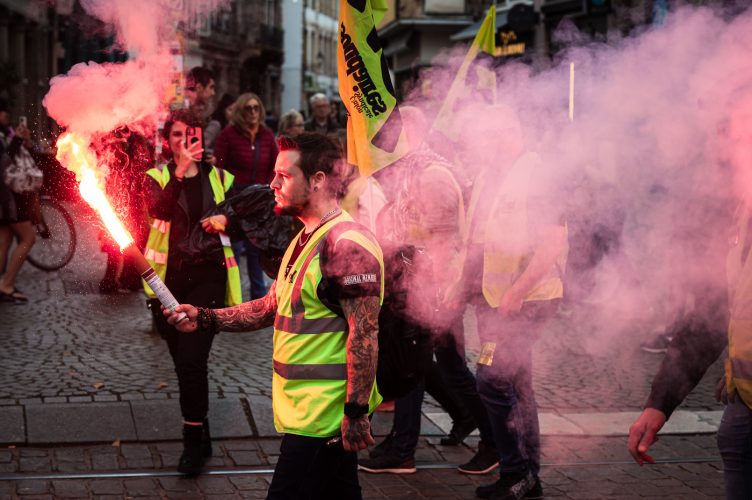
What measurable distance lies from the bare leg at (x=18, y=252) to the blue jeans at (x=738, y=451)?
8533 mm

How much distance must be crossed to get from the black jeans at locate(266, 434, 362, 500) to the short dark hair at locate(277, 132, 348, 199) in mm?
886

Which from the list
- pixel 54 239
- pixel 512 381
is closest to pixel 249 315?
pixel 512 381

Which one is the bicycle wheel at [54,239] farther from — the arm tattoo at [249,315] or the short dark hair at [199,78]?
the arm tattoo at [249,315]

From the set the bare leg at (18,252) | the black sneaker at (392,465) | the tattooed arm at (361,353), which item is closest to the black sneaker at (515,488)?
the black sneaker at (392,465)

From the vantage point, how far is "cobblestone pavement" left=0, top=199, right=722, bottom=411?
22.5 feet

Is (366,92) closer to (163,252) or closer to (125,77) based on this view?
(125,77)

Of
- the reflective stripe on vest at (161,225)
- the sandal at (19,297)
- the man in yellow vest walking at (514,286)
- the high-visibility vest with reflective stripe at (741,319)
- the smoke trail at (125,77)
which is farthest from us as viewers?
the sandal at (19,297)

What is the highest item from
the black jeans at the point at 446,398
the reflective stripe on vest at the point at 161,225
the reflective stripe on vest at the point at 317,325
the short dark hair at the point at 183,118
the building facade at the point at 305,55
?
the building facade at the point at 305,55

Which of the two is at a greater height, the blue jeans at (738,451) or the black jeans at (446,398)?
the blue jeans at (738,451)

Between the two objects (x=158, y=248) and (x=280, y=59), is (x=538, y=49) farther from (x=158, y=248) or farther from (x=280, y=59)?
(x=280, y=59)

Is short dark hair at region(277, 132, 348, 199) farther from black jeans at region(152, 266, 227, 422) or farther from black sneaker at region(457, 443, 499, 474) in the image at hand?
black sneaker at region(457, 443, 499, 474)

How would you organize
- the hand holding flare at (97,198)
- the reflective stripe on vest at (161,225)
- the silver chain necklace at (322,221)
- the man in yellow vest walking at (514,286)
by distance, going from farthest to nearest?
1. the reflective stripe on vest at (161,225)
2. the man in yellow vest walking at (514,286)
3. the silver chain necklace at (322,221)
4. the hand holding flare at (97,198)

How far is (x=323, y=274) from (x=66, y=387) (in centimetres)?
380

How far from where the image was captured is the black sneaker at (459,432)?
5961 millimetres
